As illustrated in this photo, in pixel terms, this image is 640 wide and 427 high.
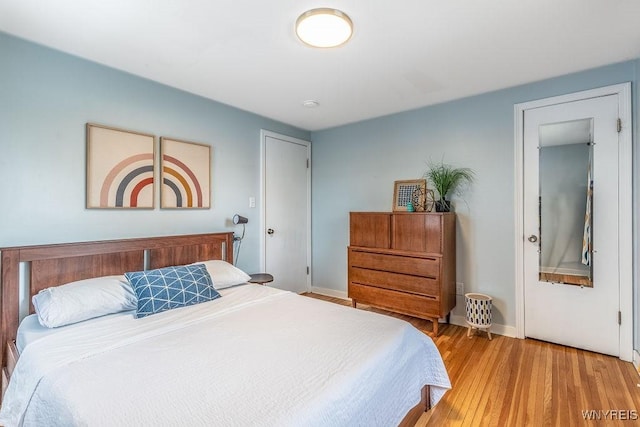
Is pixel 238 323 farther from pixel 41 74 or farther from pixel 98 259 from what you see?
pixel 41 74

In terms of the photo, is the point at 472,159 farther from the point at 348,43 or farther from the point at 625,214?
the point at 348,43

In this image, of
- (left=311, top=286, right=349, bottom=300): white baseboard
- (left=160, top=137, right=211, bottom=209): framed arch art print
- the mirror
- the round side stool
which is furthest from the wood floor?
(left=160, top=137, right=211, bottom=209): framed arch art print

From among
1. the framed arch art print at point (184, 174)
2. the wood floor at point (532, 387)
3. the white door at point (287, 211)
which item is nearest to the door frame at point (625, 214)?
the wood floor at point (532, 387)

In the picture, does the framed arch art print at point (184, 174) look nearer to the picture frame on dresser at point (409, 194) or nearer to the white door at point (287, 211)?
Result: the white door at point (287, 211)

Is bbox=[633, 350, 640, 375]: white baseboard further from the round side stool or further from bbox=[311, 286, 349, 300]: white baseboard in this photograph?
bbox=[311, 286, 349, 300]: white baseboard

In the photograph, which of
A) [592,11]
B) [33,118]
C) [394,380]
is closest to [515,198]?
[592,11]

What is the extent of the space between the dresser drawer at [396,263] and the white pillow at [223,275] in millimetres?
1254

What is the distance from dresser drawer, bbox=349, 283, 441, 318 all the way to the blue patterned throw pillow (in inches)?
63.0

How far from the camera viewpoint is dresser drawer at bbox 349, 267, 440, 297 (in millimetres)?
2765

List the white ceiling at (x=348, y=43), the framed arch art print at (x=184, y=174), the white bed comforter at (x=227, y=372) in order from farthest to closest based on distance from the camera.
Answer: the framed arch art print at (x=184, y=174) → the white ceiling at (x=348, y=43) → the white bed comforter at (x=227, y=372)

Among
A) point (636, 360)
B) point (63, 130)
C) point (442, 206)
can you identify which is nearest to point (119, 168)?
point (63, 130)

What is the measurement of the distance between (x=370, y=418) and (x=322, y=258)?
294cm

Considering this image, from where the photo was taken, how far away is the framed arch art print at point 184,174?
2.59 metres

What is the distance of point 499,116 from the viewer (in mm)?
2803
